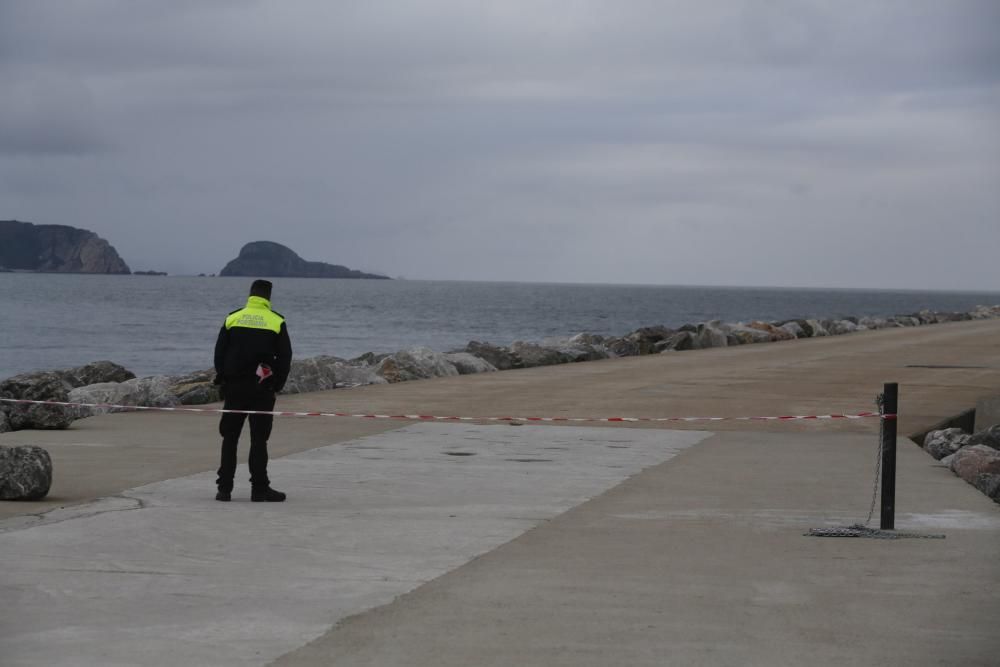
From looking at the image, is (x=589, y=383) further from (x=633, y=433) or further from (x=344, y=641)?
(x=344, y=641)

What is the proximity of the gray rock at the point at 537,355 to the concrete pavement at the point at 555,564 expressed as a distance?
13495mm

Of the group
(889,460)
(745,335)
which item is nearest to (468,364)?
(745,335)

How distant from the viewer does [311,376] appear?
21.8m

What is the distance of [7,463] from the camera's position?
10266 millimetres

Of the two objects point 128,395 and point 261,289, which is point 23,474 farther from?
point 128,395

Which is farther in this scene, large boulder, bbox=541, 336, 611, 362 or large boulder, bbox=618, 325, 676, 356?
large boulder, bbox=618, 325, 676, 356

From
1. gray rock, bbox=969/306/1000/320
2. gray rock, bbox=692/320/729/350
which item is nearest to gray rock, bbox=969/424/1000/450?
gray rock, bbox=692/320/729/350

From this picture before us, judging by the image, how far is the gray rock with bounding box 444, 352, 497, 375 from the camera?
88.1 feet

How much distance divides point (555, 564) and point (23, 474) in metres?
4.31

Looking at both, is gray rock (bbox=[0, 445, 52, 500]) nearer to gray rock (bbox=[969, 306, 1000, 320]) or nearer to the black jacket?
the black jacket

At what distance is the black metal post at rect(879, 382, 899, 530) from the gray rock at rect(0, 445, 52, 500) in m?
5.88

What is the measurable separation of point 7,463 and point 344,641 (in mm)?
4921

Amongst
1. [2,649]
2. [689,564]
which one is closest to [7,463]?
[2,649]

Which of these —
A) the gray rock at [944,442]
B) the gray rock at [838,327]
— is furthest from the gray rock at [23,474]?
the gray rock at [838,327]
